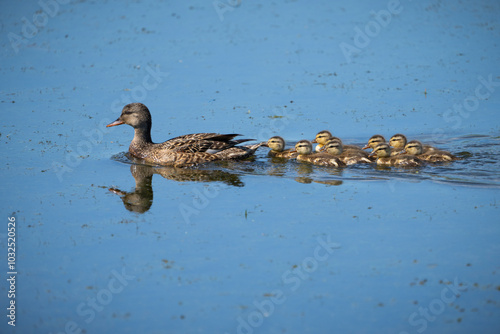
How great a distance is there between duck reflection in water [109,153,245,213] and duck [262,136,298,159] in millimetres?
1041

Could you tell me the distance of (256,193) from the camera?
8.84 meters

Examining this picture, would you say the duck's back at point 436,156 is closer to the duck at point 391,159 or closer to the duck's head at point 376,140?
the duck at point 391,159

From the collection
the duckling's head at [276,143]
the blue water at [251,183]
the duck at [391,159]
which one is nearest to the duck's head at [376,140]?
the duck at [391,159]

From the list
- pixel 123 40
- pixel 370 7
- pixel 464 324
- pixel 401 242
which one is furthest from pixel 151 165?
pixel 370 7

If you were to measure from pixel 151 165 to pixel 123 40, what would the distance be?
25.2 feet

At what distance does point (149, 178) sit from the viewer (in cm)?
985

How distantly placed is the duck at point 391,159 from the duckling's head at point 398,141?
40 cm

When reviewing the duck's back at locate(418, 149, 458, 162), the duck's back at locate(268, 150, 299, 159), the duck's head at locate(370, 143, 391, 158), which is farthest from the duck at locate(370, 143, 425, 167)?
the duck's back at locate(268, 150, 299, 159)

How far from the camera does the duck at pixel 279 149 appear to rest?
34.4ft

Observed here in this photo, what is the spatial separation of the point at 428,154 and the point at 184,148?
3.72 m

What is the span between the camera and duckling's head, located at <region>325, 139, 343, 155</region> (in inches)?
397

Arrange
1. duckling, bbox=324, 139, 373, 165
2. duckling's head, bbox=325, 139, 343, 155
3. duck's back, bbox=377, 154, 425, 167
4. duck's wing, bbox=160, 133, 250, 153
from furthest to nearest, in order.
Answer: duck's wing, bbox=160, 133, 250, 153 → duckling's head, bbox=325, 139, 343, 155 → duckling, bbox=324, 139, 373, 165 → duck's back, bbox=377, 154, 425, 167

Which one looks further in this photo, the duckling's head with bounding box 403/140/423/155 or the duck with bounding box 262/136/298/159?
the duck with bounding box 262/136/298/159

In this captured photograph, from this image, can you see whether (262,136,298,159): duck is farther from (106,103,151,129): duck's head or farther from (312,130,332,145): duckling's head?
(106,103,151,129): duck's head
